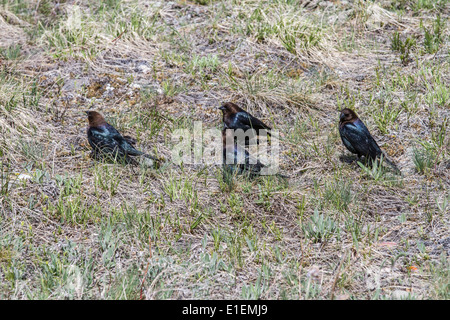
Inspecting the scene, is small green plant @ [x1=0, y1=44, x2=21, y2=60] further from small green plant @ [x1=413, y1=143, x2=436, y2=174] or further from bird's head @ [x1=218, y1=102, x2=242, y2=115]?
small green plant @ [x1=413, y1=143, x2=436, y2=174]

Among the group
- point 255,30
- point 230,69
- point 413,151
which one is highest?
point 255,30

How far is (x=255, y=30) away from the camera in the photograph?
6.44 m

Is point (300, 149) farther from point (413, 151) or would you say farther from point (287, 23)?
point (287, 23)

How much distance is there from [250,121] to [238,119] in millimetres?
119

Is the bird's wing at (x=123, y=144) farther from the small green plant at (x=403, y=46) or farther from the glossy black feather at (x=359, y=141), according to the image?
the small green plant at (x=403, y=46)

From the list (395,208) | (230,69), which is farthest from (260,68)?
(395,208)

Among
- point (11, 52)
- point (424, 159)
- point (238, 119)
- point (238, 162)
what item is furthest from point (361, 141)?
point (11, 52)

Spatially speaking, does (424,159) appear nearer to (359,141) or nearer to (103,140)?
(359,141)

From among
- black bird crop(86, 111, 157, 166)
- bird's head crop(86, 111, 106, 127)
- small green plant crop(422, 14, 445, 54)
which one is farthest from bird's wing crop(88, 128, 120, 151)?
small green plant crop(422, 14, 445, 54)

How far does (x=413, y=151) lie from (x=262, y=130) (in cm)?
143

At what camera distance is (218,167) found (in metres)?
4.75

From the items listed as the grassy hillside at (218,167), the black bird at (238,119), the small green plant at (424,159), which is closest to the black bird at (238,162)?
the grassy hillside at (218,167)

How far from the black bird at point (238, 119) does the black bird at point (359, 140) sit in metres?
0.80

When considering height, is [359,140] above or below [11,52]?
below
